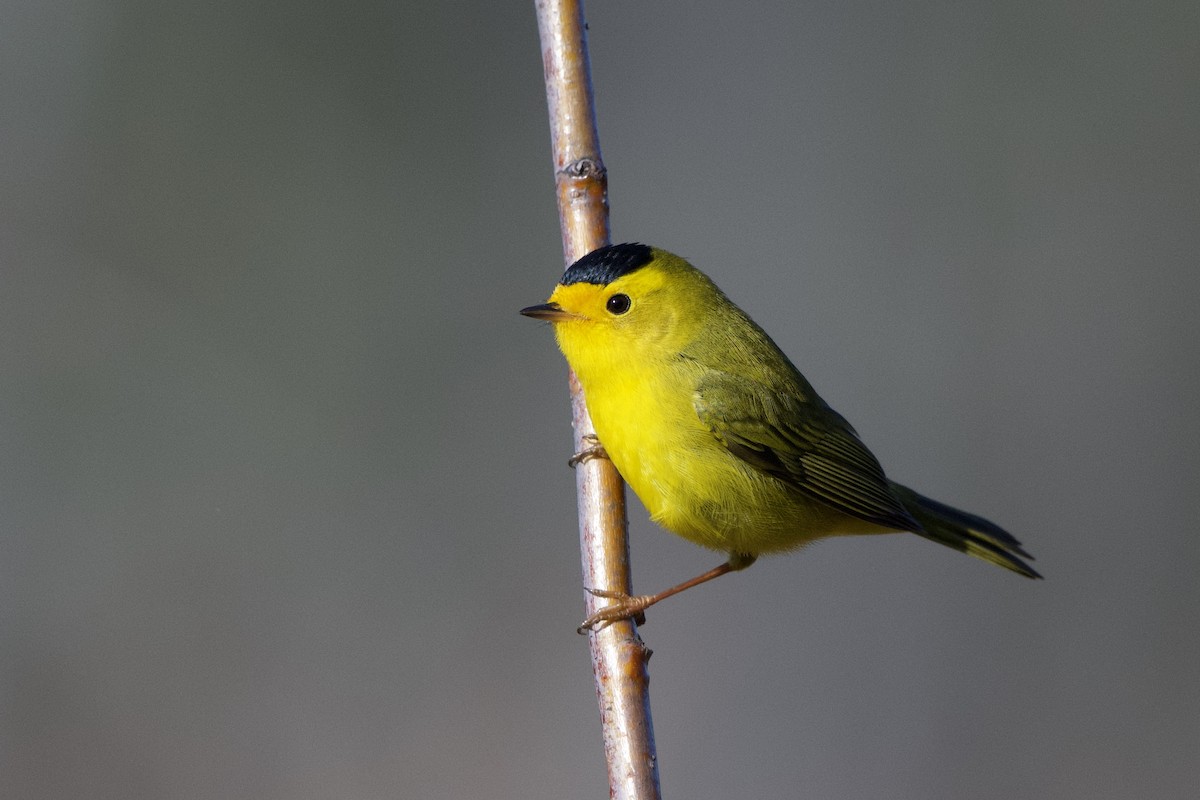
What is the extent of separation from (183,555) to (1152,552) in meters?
4.77

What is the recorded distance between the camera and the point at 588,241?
309cm

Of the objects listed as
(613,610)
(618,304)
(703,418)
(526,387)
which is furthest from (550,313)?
(526,387)

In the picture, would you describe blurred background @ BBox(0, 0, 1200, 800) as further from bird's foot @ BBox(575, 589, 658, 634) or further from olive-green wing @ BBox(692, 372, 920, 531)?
bird's foot @ BBox(575, 589, 658, 634)

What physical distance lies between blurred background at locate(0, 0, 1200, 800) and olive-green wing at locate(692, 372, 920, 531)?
1756mm

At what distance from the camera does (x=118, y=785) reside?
4.66 meters

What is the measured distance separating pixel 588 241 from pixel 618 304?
0.86 ft

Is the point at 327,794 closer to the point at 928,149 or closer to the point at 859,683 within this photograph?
the point at 859,683

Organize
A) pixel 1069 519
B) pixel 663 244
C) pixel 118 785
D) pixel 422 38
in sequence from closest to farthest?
1. pixel 118 785
2. pixel 1069 519
3. pixel 663 244
4. pixel 422 38

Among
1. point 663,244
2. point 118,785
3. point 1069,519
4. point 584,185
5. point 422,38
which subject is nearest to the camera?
point 584,185

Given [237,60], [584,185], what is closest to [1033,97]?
[584,185]

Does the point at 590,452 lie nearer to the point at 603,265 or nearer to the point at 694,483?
the point at 694,483

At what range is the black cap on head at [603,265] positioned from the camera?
3023 mm

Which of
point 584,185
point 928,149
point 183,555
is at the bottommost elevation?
point 183,555

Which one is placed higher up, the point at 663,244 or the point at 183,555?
the point at 663,244
